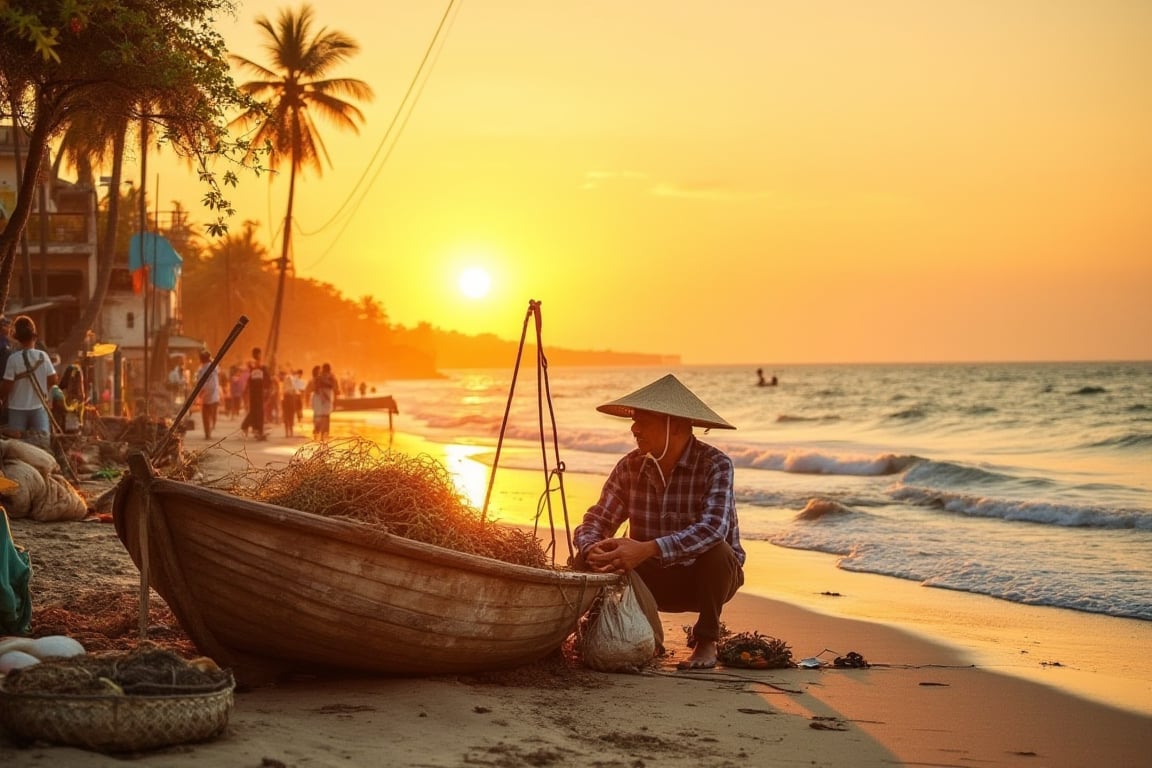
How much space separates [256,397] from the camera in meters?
26.0

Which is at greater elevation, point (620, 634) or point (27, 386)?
point (27, 386)

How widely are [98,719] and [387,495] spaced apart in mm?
1922

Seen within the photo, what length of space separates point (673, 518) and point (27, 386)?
805 centimetres

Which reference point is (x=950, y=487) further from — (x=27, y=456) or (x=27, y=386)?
(x=27, y=456)

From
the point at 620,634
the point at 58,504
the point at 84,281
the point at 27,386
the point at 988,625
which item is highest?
the point at 84,281

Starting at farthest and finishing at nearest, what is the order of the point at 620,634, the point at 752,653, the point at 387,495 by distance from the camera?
the point at 752,653 → the point at 620,634 → the point at 387,495

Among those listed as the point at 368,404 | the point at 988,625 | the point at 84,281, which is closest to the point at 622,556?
the point at 988,625

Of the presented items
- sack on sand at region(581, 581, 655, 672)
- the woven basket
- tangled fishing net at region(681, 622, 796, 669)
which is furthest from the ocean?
the woven basket

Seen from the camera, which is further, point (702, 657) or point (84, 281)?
point (84, 281)

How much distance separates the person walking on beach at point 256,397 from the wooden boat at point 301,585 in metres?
19.1

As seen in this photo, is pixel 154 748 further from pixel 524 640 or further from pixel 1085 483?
pixel 1085 483

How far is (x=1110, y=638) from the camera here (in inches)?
328

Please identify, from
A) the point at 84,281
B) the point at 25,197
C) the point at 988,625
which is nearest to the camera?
the point at 988,625

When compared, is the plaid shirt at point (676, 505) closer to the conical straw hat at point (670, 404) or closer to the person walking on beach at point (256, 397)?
the conical straw hat at point (670, 404)
